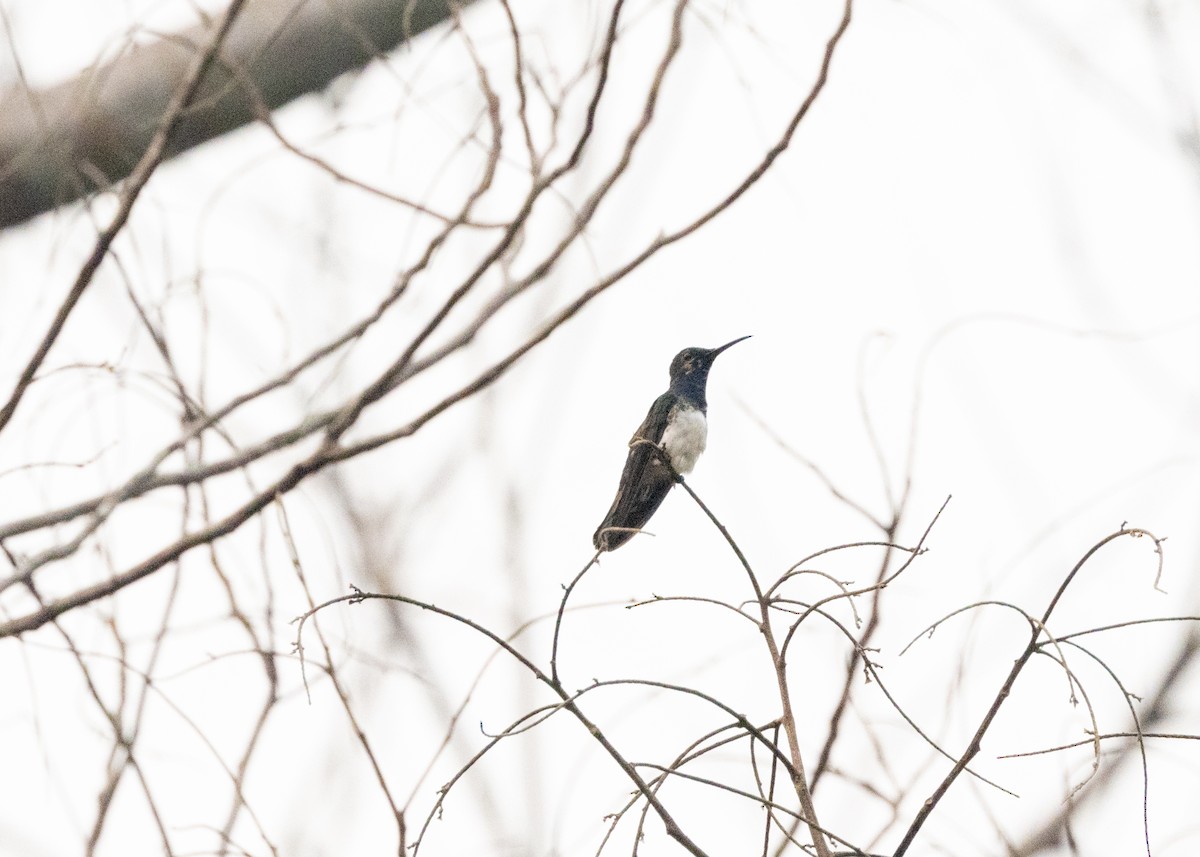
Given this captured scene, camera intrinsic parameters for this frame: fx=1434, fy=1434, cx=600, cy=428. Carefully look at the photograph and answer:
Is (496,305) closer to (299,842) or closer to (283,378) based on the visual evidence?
(283,378)

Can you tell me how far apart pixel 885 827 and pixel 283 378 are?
156 centimetres

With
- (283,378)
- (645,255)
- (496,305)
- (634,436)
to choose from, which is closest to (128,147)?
(283,378)

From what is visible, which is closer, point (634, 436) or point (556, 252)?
point (556, 252)

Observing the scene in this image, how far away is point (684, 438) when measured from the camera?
5457 mm

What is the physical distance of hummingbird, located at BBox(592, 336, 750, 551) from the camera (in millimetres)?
4918

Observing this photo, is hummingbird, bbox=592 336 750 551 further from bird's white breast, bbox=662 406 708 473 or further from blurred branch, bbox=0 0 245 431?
blurred branch, bbox=0 0 245 431

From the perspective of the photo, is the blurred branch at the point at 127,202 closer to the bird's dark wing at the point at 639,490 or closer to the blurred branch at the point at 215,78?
the blurred branch at the point at 215,78

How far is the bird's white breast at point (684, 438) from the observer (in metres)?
5.44

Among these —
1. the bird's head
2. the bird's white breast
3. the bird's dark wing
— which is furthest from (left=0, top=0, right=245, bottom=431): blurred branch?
the bird's head

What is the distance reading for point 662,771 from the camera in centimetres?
220

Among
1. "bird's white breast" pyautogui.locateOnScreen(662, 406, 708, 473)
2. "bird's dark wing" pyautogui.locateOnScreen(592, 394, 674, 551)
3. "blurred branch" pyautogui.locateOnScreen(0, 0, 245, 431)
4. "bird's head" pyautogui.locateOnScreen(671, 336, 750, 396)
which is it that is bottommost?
"blurred branch" pyautogui.locateOnScreen(0, 0, 245, 431)

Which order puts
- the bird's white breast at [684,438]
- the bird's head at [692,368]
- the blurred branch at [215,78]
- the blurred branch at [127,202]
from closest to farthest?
1. the blurred branch at [127,202]
2. the blurred branch at [215,78]
3. the bird's white breast at [684,438]
4. the bird's head at [692,368]

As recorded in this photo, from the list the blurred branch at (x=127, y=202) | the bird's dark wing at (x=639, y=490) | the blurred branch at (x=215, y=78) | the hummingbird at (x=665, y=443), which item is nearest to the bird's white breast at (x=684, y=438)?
the hummingbird at (x=665, y=443)

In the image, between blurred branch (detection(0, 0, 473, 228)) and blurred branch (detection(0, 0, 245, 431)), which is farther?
blurred branch (detection(0, 0, 473, 228))
